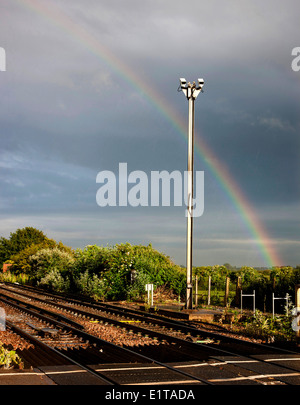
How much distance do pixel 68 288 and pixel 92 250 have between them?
4.77 metres

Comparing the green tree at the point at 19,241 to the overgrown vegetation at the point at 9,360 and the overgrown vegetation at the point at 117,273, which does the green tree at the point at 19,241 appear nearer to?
the overgrown vegetation at the point at 117,273

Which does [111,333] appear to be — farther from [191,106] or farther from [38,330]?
[191,106]

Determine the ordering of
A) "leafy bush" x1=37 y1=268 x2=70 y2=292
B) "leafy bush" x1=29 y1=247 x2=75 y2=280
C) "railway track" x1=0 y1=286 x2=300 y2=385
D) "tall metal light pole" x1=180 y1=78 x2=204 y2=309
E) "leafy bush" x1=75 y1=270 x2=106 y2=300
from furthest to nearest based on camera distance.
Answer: "leafy bush" x1=29 y1=247 x2=75 y2=280, "leafy bush" x1=37 y1=268 x2=70 y2=292, "leafy bush" x1=75 y1=270 x2=106 y2=300, "tall metal light pole" x1=180 y1=78 x2=204 y2=309, "railway track" x1=0 y1=286 x2=300 y2=385

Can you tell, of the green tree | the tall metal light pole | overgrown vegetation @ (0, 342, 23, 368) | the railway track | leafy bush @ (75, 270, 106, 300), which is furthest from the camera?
the green tree

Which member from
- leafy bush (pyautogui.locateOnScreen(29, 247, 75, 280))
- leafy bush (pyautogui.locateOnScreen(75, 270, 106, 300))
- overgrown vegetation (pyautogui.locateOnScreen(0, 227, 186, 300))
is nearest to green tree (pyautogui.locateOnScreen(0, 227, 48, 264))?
leafy bush (pyautogui.locateOnScreen(29, 247, 75, 280))

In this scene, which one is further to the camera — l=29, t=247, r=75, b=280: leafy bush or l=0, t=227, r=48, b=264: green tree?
Result: l=0, t=227, r=48, b=264: green tree

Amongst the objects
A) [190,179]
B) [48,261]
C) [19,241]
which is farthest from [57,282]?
[19,241]

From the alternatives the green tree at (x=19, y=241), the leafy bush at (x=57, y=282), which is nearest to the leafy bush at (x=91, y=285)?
the leafy bush at (x=57, y=282)

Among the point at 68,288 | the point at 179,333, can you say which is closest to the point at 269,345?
the point at 179,333

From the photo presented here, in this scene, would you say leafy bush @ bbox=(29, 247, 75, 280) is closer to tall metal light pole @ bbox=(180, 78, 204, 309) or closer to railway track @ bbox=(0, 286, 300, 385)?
tall metal light pole @ bbox=(180, 78, 204, 309)

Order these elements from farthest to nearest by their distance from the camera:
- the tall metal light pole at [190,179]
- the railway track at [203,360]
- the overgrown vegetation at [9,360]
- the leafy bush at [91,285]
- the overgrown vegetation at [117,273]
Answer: the leafy bush at [91,285], the overgrown vegetation at [117,273], the tall metal light pole at [190,179], the overgrown vegetation at [9,360], the railway track at [203,360]

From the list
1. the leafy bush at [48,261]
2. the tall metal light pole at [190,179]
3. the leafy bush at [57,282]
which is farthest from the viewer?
the leafy bush at [48,261]

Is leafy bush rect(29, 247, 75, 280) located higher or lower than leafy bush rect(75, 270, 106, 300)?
higher
